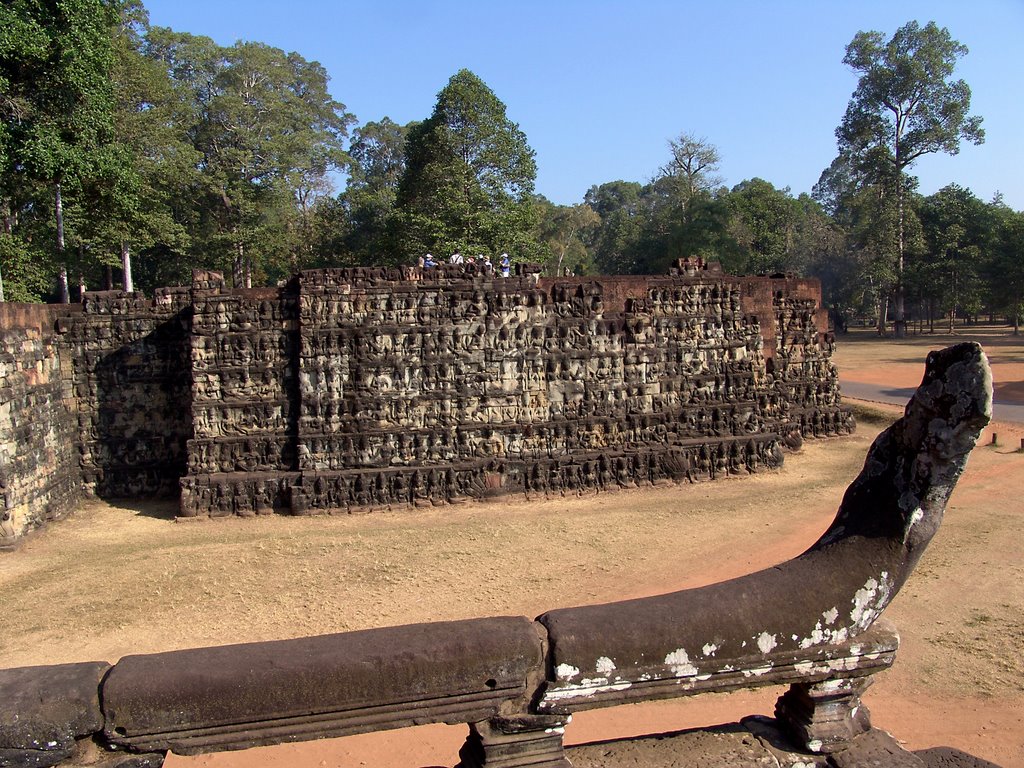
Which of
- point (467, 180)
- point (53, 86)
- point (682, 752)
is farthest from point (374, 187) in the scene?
point (682, 752)

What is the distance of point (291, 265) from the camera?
36719 mm

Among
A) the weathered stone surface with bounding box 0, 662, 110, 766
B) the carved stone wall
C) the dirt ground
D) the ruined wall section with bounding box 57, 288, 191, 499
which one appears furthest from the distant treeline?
the weathered stone surface with bounding box 0, 662, 110, 766

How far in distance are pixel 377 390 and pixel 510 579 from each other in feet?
14.6

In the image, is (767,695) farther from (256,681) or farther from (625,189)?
(625,189)

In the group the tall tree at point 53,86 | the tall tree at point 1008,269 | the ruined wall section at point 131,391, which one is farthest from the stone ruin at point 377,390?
the tall tree at point 1008,269

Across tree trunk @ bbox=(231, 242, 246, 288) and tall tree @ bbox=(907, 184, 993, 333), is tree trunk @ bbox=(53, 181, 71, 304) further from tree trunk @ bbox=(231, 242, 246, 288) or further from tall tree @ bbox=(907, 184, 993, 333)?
tall tree @ bbox=(907, 184, 993, 333)

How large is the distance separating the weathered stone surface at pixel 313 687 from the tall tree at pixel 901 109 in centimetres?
4413

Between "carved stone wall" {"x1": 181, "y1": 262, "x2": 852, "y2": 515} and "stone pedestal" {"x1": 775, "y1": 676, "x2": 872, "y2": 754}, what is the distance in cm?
916

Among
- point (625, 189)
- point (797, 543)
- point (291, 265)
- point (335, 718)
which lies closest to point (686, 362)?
point (797, 543)

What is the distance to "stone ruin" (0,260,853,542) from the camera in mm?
11852

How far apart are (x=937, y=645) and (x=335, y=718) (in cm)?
622

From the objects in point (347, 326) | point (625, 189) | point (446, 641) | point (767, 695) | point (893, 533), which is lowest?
point (767, 695)

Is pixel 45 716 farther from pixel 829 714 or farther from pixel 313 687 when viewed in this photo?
pixel 829 714

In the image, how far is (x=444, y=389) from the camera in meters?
12.2
